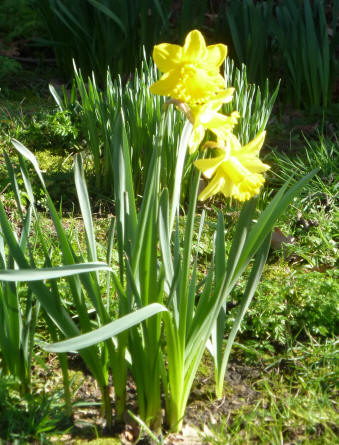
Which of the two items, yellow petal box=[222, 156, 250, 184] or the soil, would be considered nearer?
yellow petal box=[222, 156, 250, 184]

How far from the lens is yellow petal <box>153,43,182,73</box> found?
3.93ft

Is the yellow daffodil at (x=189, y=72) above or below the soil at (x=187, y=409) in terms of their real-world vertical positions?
above

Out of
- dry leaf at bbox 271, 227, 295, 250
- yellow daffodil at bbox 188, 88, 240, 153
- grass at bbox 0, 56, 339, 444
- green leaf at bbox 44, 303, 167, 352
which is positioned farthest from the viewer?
dry leaf at bbox 271, 227, 295, 250

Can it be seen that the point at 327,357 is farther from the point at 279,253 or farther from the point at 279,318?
the point at 279,253

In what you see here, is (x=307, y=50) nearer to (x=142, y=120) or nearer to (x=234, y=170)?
(x=142, y=120)

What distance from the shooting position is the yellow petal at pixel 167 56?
1.20m

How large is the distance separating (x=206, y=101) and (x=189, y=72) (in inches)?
2.7

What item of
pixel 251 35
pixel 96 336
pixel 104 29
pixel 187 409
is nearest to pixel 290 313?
pixel 187 409

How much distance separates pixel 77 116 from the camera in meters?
3.40

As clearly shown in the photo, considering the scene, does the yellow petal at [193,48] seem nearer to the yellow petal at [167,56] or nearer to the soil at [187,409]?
the yellow petal at [167,56]

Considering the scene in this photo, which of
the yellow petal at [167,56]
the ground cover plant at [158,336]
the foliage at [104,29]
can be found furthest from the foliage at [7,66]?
the yellow petal at [167,56]

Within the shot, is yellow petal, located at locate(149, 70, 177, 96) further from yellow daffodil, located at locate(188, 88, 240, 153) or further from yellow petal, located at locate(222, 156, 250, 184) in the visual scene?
yellow petal, located at locate(222, 156, 250, 184)

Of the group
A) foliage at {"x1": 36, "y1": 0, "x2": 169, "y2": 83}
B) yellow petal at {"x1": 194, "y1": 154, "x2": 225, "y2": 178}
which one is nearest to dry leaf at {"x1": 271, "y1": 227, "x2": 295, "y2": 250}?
yellow petal at {"x1": 194, "y1": 154, "x2": 225, "y2": 178}

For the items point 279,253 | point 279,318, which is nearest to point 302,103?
point 279,253
